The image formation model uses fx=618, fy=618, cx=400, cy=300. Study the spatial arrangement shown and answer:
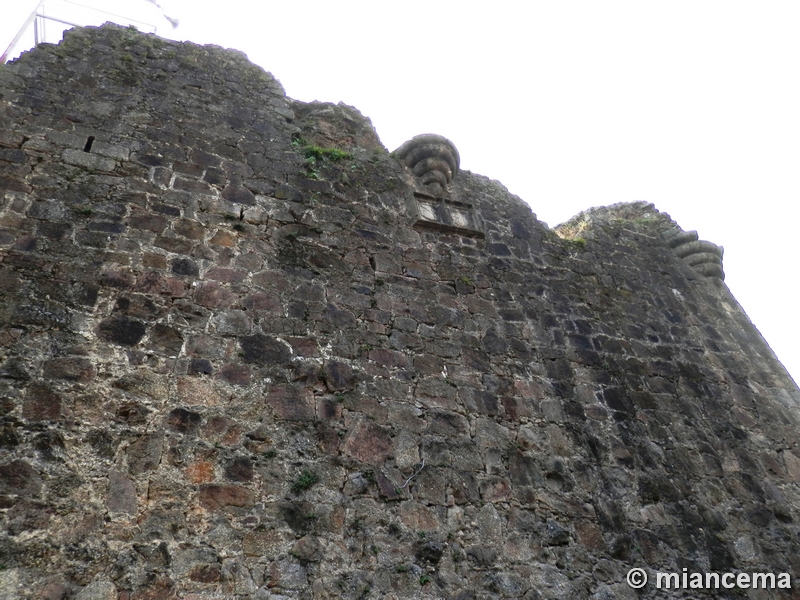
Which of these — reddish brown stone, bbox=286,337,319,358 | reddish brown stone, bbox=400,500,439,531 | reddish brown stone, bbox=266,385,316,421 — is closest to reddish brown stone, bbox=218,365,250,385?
reddish brown stone, bbox=266,385,316,421

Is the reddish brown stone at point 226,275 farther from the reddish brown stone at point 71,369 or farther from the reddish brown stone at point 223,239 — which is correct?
the reddish brown stone at point 71,369

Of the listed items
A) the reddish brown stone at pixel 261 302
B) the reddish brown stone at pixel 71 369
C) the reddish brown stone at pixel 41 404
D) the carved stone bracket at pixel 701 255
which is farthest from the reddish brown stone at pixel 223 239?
the carved stone bracket at pixel 701 255

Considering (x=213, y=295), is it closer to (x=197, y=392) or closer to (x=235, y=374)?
(x=235, y=374)

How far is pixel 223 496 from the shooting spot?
338cm

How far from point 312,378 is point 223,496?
3.19 feet

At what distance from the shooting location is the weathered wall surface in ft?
10.6

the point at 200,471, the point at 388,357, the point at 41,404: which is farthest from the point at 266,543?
the point at 388,357

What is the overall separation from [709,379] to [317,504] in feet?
13.8

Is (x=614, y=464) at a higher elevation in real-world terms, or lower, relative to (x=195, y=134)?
lower

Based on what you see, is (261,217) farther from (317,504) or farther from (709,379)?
(709,379)

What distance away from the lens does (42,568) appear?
2807 millimetres

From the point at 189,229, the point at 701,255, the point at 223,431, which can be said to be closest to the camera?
the point at 223,431

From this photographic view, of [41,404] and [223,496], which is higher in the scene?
[41,404]

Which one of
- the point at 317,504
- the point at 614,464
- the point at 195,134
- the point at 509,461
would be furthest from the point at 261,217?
the point at 614,464
